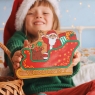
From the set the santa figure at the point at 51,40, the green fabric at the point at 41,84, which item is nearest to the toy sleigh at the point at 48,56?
the santa figure at the point at 51,40

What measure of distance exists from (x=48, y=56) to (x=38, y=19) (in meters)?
0.27

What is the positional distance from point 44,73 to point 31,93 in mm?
170

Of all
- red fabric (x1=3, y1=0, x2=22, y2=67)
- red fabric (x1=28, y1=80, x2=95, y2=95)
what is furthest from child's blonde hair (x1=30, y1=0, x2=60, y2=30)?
red fabric (x1=28, y1=80, x2=95, y2=95)

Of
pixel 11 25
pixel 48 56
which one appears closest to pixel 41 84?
pixel 48 56

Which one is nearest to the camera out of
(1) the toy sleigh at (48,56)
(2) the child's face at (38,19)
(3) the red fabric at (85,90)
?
(3) the red fabric at (85,90)

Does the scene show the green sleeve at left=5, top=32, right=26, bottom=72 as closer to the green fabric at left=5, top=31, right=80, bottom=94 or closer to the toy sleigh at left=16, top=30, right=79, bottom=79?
the green fabric at left=5, top=31, right=80, bottom=94

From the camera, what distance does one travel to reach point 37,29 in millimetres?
1067

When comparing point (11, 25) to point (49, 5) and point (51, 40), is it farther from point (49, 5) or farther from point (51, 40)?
point (51, 40)

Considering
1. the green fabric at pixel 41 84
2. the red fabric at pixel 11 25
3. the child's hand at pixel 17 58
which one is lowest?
the green fabric at pixel 41 84

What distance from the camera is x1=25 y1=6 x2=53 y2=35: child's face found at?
1.06 m

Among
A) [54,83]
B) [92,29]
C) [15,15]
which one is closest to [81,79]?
[54,83]

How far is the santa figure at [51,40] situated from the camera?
844mm

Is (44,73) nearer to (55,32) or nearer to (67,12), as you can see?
(55,32)

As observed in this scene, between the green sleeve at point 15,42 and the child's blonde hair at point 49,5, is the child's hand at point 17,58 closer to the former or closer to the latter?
the green sleeve at point 15,42
